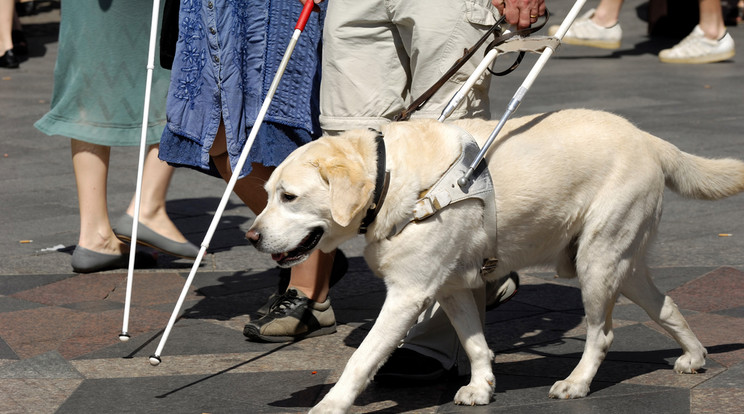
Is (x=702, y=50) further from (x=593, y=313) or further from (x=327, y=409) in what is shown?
(x=327, y=409)

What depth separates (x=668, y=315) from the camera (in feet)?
14.4

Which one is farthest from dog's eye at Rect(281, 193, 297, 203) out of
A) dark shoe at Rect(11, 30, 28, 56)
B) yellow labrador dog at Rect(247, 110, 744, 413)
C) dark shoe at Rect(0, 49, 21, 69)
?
dark shoe at Rect(11, 30, 28, 56)

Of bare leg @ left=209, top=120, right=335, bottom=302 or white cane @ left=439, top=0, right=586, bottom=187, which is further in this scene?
bare leg @ left=209, top=120, right=335, bottom=302

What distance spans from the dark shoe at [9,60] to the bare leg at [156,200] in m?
7.94

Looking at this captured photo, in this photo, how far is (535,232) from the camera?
4.13m

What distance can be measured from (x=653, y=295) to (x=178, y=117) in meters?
2.33

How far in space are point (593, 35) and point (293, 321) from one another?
35.5 feet

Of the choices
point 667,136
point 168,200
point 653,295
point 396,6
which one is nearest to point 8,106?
point 168,200

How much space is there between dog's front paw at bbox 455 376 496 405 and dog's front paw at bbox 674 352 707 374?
822 millimetres

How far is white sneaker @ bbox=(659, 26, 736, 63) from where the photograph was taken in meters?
13.4

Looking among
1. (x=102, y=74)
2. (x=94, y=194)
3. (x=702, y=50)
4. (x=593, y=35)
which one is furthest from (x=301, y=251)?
(x=593, y=35)

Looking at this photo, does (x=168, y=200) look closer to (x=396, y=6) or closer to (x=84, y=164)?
(x=84, y=164)

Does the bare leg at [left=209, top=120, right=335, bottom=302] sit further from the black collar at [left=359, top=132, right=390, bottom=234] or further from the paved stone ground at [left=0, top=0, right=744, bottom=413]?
the black collar at [left=359, top=132, right=390, bottom=234]

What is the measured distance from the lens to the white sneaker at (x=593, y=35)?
14695 millimetres
